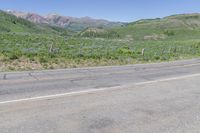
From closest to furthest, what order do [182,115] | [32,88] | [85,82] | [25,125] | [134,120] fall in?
1. [25,125]
2. [134,120]
3. [182,115]
4. [32,88]
5. [85,82]

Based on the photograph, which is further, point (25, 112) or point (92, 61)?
point (92, 61)

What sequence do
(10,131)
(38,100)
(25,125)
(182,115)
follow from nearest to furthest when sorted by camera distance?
(10,131), (25,125), (182,115), (38,100)

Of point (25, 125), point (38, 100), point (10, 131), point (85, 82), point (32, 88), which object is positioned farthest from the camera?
point (85, 82)

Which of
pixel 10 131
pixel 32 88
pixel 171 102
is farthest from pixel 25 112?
pixel 171 102

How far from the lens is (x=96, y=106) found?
329 inches

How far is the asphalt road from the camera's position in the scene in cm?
660

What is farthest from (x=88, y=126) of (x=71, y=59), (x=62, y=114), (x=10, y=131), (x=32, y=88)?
(x=71, y=59)

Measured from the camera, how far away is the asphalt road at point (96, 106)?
6602 millimetres

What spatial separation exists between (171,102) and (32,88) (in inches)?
180

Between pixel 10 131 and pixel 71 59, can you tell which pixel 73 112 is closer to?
pixel 10 131

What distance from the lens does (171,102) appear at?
920 cm

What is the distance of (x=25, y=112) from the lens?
7395mm

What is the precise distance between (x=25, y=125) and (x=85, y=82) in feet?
19.9

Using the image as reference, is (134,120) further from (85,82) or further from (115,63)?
(115,63)
